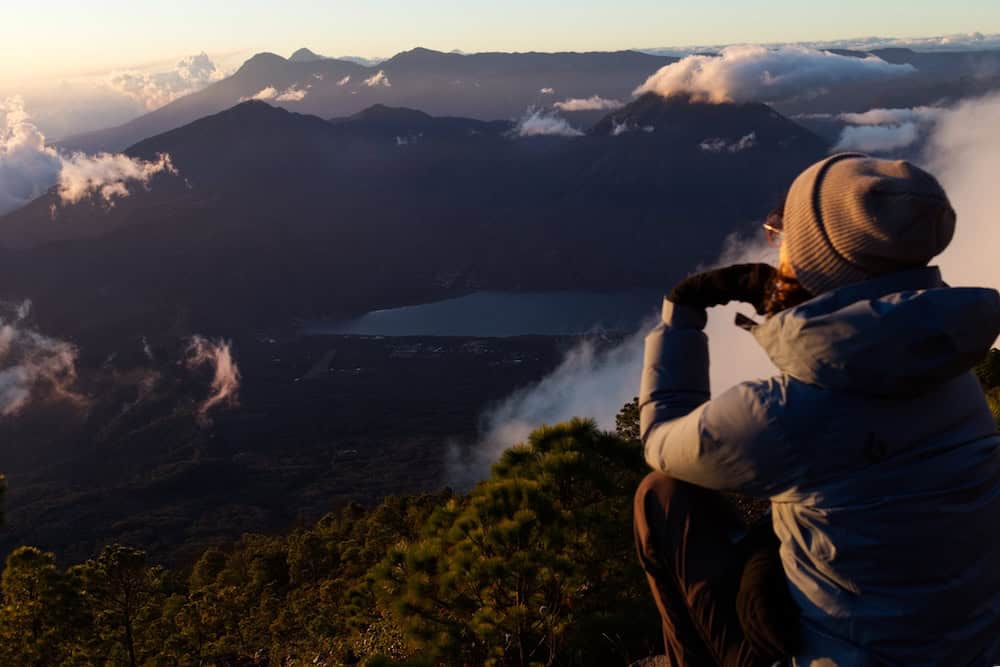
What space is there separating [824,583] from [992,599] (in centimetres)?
42

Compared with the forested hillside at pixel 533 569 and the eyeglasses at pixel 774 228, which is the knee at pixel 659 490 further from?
the forested hillside at pixel 533 569

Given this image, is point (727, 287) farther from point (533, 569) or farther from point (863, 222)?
point (533, 569)

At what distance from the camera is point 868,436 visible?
188cm

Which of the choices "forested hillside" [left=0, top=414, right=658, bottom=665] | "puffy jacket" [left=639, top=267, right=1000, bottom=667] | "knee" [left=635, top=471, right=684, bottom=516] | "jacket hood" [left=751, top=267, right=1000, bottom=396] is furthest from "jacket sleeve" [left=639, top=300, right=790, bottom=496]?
"forested hillside" [left=0, top=414, right=658, bottom=665]

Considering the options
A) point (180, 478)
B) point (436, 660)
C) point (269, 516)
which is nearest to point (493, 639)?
point (436, 660)

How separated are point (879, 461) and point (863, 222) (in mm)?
573

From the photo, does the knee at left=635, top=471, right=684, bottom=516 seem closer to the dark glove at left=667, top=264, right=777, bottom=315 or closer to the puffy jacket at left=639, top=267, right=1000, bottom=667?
the puffy jacket at left=639, top=267, right=1000, bottom=667

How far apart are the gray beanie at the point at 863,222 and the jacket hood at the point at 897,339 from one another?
0.44 ft

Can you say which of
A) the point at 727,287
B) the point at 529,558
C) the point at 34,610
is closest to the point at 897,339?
the point at 727,287

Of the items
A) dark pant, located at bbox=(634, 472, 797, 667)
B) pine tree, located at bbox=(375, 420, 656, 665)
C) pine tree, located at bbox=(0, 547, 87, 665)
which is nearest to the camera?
dark pant, located at bbox=(634, 472, 797, 667)

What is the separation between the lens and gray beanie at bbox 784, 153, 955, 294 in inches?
76.4

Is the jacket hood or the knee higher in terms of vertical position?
the jacket hood

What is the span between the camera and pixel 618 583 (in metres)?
5.27

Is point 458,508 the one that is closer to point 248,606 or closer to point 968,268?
point 248,606
